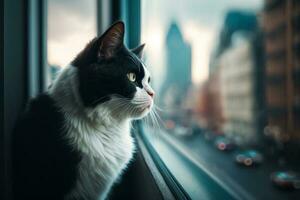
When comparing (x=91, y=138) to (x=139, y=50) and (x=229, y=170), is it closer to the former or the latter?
(x=139, y=50)

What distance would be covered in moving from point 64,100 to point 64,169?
0.64 feet

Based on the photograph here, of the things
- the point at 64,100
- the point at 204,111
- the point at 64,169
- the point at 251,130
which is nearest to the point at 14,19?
the point at 64,100

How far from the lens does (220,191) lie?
80 centimetres

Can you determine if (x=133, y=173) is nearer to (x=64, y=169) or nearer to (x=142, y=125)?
(x=142, y=125)

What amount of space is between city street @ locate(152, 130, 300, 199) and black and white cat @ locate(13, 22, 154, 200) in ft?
0.93

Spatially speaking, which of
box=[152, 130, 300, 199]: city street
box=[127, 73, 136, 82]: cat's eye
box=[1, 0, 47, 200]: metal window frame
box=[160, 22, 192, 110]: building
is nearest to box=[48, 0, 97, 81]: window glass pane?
box=[1, 0, 47, 200]: metal window frame

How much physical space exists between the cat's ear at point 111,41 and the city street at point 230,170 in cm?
44

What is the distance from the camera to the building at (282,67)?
0.58 m

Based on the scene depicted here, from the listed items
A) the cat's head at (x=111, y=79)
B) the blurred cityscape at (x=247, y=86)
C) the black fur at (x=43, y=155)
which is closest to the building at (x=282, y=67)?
the blurred cityscape at (x=247, y=86)

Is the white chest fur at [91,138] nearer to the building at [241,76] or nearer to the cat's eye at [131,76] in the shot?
the cat's eye at [131,76]

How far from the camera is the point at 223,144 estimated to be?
0.94 meters

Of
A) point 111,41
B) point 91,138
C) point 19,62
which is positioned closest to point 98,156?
point 91,138

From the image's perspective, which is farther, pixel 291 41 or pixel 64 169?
pixel 64 169

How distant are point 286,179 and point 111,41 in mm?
557
